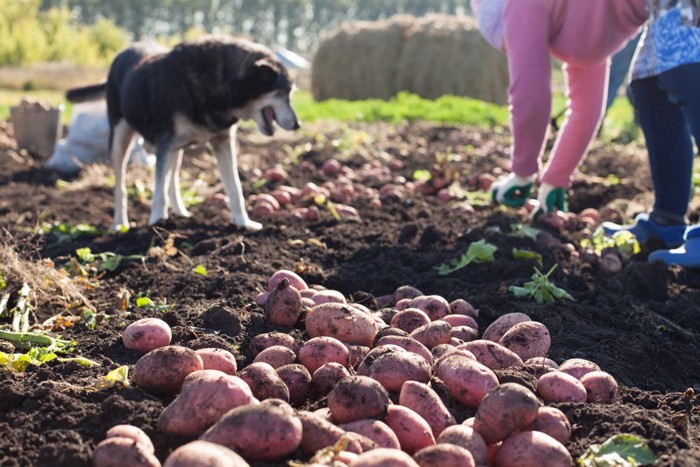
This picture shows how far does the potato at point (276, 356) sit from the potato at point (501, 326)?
2.70ft

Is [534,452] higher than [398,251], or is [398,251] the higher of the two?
[534,452]

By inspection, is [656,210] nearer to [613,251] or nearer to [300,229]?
[613,251]

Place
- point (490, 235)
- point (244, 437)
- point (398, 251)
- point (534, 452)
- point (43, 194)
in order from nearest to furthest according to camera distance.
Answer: point (244, 437) → point (534, 452) → point (398, 251) → point (490, 235) → point (43, 194)

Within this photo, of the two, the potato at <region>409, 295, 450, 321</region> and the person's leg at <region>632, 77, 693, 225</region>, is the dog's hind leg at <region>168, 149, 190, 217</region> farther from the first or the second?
the person's leg at <region>632, 77, 693, 225</region>

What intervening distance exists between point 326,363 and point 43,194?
5650 millimetres

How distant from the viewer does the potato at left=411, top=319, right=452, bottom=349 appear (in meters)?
2.96

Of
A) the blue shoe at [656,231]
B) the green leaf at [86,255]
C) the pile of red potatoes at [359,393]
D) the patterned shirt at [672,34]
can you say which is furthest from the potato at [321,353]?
the blue shoe at [656,231]

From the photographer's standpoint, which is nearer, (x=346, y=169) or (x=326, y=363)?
(x=326, y=363)

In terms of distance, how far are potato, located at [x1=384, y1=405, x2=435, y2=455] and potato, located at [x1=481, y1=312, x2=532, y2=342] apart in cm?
96

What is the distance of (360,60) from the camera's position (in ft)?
83.7

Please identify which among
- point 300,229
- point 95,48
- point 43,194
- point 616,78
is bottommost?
point 95,48

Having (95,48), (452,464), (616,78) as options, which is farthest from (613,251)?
(95,48)

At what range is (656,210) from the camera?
17.3ft

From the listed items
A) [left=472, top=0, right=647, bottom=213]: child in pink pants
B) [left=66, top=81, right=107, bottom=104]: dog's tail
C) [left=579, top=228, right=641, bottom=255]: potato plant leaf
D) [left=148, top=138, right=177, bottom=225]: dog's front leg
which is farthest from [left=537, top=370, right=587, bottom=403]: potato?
[left=66, top=81, right=107, bottom=104]: dog's tail
